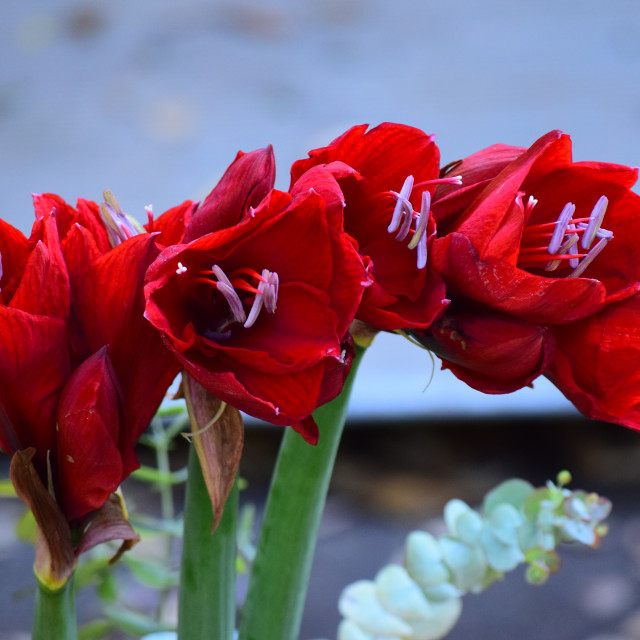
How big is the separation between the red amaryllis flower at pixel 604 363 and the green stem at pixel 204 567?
0.36ft

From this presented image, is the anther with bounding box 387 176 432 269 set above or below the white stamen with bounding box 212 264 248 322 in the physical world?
above

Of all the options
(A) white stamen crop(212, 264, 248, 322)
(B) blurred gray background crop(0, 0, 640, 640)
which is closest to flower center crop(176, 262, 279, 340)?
(A) white stamen crop(212, 264, 248, 322)

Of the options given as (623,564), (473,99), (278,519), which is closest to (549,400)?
(623,564)

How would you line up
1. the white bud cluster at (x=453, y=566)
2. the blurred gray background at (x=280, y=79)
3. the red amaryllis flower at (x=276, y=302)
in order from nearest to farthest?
the red amaryllis flower at (x=276, y=302) < the white bud cluster at (x=453, y=566) < the blurred gray background at (x=280, y=79)

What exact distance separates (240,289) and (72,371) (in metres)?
0.05

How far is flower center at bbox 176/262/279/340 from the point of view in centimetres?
22

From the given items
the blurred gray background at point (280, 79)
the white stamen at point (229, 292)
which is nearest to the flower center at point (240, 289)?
the white stamen at point (229, 292)

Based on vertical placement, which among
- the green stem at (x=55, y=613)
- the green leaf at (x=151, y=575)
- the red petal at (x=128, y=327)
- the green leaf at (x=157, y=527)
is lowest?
the green leaf at (x=151, y=575)

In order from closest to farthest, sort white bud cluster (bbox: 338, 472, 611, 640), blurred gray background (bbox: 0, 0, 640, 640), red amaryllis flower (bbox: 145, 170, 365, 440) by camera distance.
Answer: red amaryllis flower (bbox: 145, 170, 365, 440)
white bud cluster (bbox: 338, 472, 611, 640)
blurred gray background (bbox: 0, 0, 640, 640)

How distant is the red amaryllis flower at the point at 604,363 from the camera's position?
0.24 metres

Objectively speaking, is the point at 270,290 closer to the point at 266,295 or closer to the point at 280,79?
the point at 266,295

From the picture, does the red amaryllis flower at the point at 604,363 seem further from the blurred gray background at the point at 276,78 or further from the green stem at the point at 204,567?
the blurred gray background at the point at 276,78

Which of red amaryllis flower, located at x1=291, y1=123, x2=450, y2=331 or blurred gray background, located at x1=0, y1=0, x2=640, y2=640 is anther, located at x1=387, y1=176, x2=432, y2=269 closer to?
red amaryllis flower, located at x1=291, y1=123, x2=450, y2=331

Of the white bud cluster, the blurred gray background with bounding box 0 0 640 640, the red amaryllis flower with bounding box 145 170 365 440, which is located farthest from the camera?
the blurred gray background with bounding box 0 0 640 640
